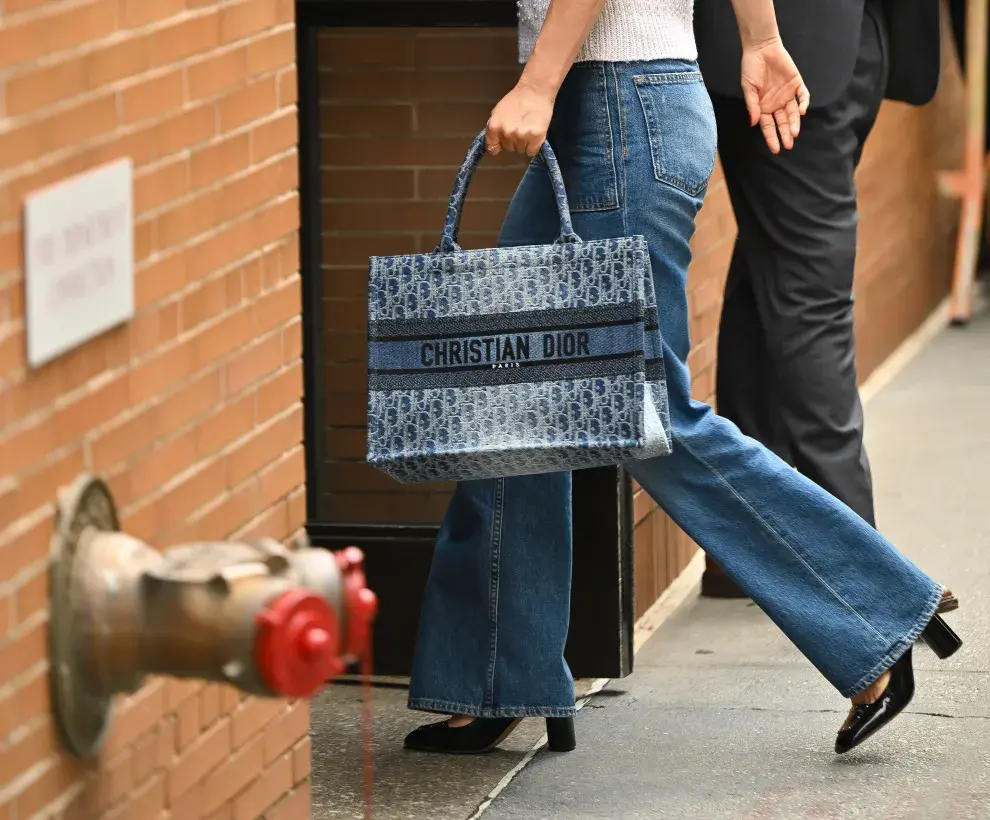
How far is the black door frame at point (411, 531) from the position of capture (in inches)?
158

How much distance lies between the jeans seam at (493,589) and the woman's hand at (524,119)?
0.67 meters

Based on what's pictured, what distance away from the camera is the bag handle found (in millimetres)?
3146

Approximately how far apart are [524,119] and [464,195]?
0.15m

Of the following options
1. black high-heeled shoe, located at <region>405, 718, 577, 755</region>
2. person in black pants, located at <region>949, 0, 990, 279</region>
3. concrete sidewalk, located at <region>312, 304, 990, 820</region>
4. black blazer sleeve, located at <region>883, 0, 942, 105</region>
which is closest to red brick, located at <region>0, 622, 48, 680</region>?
concrete sidewalk, located at <region>312, 304, 990, 820</region>

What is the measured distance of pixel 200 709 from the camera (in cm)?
273

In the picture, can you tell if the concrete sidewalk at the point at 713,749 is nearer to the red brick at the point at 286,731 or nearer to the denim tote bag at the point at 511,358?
the red brick at the point at 286,731

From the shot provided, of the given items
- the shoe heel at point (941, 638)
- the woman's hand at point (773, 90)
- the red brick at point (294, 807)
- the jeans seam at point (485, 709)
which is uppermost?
the woman's hand at point (773, 90)

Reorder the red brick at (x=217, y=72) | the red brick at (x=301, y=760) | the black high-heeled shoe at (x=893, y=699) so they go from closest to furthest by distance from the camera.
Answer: the red brick at (x=217, y=72)
the red brick at (x=301, y=760)
the black high-heeled shoe at (x=893, y=699)

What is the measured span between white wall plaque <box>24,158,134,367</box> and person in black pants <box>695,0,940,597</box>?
81.8 inches

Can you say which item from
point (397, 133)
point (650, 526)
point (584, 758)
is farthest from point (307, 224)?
point (584, 758)

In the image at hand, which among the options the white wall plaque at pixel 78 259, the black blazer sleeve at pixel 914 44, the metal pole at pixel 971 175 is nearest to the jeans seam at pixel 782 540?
the white wall plaque at pixel 78 259

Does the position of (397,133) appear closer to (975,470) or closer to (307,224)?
(307,224)

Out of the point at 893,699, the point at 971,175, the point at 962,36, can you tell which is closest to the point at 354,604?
the point at 893,699

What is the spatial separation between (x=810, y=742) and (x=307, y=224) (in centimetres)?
153
